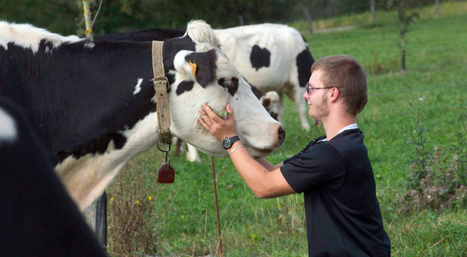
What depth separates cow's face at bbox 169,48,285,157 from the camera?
3420mm

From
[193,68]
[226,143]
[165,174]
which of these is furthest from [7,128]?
[165,174]

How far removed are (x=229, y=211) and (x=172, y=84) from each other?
9.69 feet

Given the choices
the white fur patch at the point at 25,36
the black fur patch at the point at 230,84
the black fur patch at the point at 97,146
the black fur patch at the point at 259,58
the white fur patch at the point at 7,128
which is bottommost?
the black fur patch at the point at 259,58

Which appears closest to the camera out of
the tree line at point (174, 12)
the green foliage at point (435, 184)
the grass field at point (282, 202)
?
the grass field at point (282, 202)

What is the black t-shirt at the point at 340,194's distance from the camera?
2.81 metres

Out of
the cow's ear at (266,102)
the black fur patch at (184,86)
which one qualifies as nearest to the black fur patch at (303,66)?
the cow's ear at (266,102)

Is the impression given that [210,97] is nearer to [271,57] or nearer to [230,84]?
[230,84]

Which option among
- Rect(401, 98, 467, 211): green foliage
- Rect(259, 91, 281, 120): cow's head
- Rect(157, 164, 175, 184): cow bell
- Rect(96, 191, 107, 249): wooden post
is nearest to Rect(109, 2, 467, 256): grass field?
Rect(401, 98, 467, 211): green foliage

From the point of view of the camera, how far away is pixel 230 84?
11.5 ft

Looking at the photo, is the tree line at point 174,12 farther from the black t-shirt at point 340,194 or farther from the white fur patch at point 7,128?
the white fur patch at point 7,128

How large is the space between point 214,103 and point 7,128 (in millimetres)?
2459

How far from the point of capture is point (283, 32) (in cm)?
1184

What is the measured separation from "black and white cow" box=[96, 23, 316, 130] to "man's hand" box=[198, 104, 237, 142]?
745 centimetres

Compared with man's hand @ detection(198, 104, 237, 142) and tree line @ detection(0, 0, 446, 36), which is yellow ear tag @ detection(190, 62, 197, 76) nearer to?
man's hand @ detection(198, 104, 237, 142)
